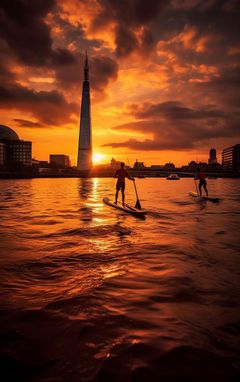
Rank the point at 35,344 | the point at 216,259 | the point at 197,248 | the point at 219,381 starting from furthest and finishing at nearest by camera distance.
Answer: the point at 197,248 < the point at 216,259 < the point at 35,344 < the point at 219,381

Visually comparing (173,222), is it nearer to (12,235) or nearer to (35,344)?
(12,235)

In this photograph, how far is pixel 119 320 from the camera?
377 centimetres

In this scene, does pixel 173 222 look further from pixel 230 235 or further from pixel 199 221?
pixel 230 235

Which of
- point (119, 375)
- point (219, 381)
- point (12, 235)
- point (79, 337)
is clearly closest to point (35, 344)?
point (79, 337)

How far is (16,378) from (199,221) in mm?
10941

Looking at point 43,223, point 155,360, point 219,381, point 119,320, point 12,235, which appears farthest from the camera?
point 43,223

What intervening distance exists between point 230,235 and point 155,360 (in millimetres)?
7486

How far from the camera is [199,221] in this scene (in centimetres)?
1241

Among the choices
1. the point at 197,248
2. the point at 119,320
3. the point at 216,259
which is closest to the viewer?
the point at 119,320

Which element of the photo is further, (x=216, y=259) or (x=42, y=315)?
(x=216, y=259)

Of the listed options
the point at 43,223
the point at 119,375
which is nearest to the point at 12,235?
the point at 43,223

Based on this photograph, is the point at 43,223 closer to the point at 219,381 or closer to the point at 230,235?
the point at 230,235

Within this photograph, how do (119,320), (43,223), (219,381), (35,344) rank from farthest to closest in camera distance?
(43,223) → (119,320) → (35,344) → (219,381)

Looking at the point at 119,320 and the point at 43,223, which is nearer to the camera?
the point at 119,320
